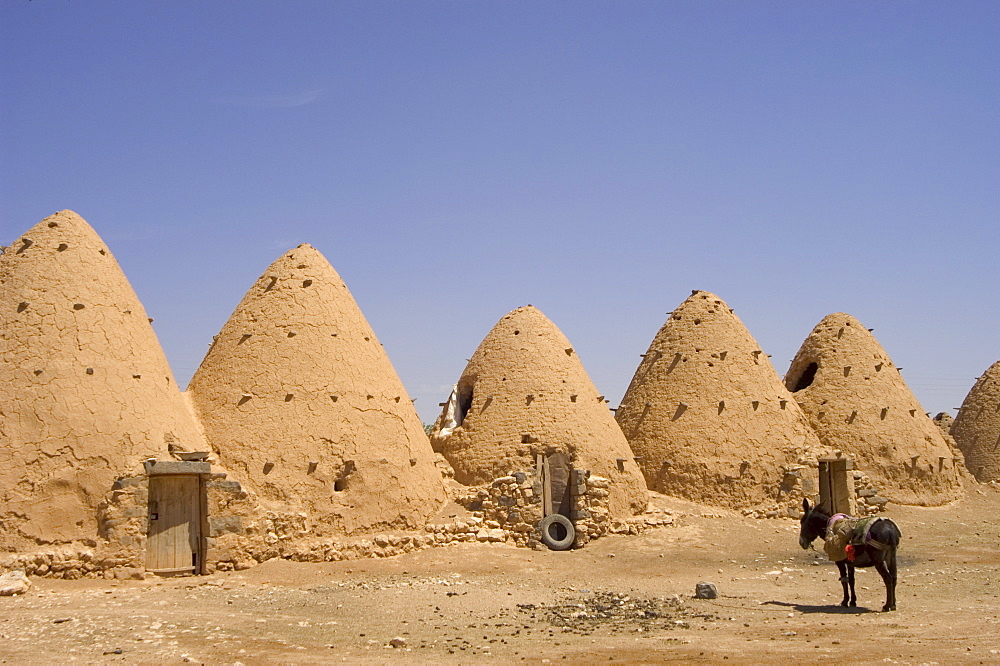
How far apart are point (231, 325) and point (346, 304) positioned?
2.11 metres

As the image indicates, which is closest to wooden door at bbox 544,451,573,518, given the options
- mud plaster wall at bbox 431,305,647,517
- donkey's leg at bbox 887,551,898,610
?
mud plaster wall at bbox 431,305,647,517

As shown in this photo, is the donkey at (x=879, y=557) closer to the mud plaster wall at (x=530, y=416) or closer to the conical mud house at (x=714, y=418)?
the mud plaster wall at (x=530, y=416)

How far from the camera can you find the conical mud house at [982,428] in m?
27.9

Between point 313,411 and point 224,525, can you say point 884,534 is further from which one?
point 224,525

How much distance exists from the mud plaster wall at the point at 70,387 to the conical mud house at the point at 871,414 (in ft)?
50.0

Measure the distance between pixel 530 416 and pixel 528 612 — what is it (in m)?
7.22

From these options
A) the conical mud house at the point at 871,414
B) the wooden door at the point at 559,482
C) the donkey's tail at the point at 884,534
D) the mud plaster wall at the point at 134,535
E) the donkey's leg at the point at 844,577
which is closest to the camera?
the donkey's tail at the point at 884,534

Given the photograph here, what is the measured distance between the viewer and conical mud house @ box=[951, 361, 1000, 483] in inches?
1097

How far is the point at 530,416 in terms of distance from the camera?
18969 millimetres

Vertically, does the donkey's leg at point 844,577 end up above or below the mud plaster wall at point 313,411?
below

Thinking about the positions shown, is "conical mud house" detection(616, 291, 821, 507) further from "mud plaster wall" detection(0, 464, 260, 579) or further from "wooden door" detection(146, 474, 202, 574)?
"wooden door" detection(146, 474, 202, 574)

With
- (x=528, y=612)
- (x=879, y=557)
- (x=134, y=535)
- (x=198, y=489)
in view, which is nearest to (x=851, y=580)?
(x=879, y=557)

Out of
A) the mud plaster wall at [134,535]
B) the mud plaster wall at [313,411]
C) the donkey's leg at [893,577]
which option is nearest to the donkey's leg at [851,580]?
the donkey's leg at [893,577]

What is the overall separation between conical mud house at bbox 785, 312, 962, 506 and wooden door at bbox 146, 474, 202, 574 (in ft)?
49.3
